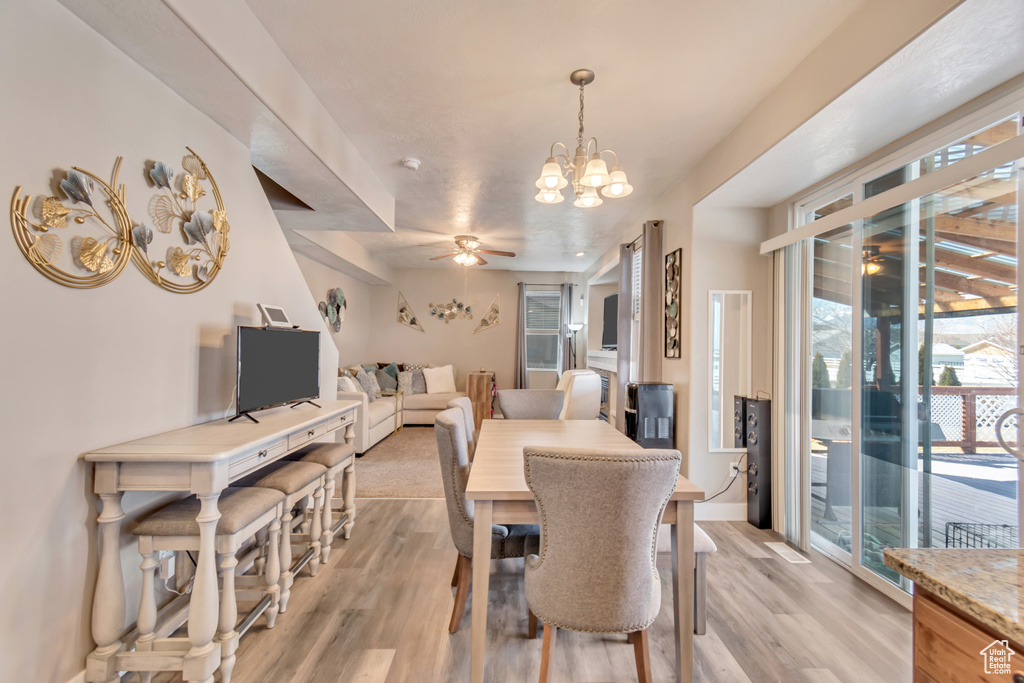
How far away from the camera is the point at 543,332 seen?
26.3ft

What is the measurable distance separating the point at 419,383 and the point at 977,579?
663 centimetres

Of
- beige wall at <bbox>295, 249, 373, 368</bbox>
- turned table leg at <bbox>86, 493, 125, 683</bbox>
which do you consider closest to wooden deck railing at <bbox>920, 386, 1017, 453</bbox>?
turned table leg at <bbox>86, 493, 125, 683</bbox>

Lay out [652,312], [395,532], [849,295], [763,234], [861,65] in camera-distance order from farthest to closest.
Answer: [652,312] < [763,234] < [395,532] < [849,295] < [861,65]

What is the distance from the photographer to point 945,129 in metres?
1.91

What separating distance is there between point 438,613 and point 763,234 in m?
3.24

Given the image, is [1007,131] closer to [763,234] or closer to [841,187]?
[841,187]

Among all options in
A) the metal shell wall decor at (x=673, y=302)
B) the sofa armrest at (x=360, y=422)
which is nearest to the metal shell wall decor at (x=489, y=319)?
the sofa armrest at (x=360, y=422)

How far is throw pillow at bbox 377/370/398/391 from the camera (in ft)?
22.5

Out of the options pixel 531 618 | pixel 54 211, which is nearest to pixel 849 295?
pixel 531 618

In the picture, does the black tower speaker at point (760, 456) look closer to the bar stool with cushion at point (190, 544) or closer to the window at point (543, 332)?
the bar stool with cushion at point (190, 544)

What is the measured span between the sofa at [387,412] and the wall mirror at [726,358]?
269 centimetres

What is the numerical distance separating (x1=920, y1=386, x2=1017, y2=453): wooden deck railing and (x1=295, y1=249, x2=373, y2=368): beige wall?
5582 millimetres

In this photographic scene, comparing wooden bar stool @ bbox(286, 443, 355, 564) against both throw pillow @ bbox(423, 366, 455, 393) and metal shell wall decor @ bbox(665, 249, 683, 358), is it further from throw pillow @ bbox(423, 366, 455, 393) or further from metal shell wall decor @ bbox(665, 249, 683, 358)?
throw pillow @ bbox(423, 366, 455, 393)

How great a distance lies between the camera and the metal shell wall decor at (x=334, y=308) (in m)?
5.85
